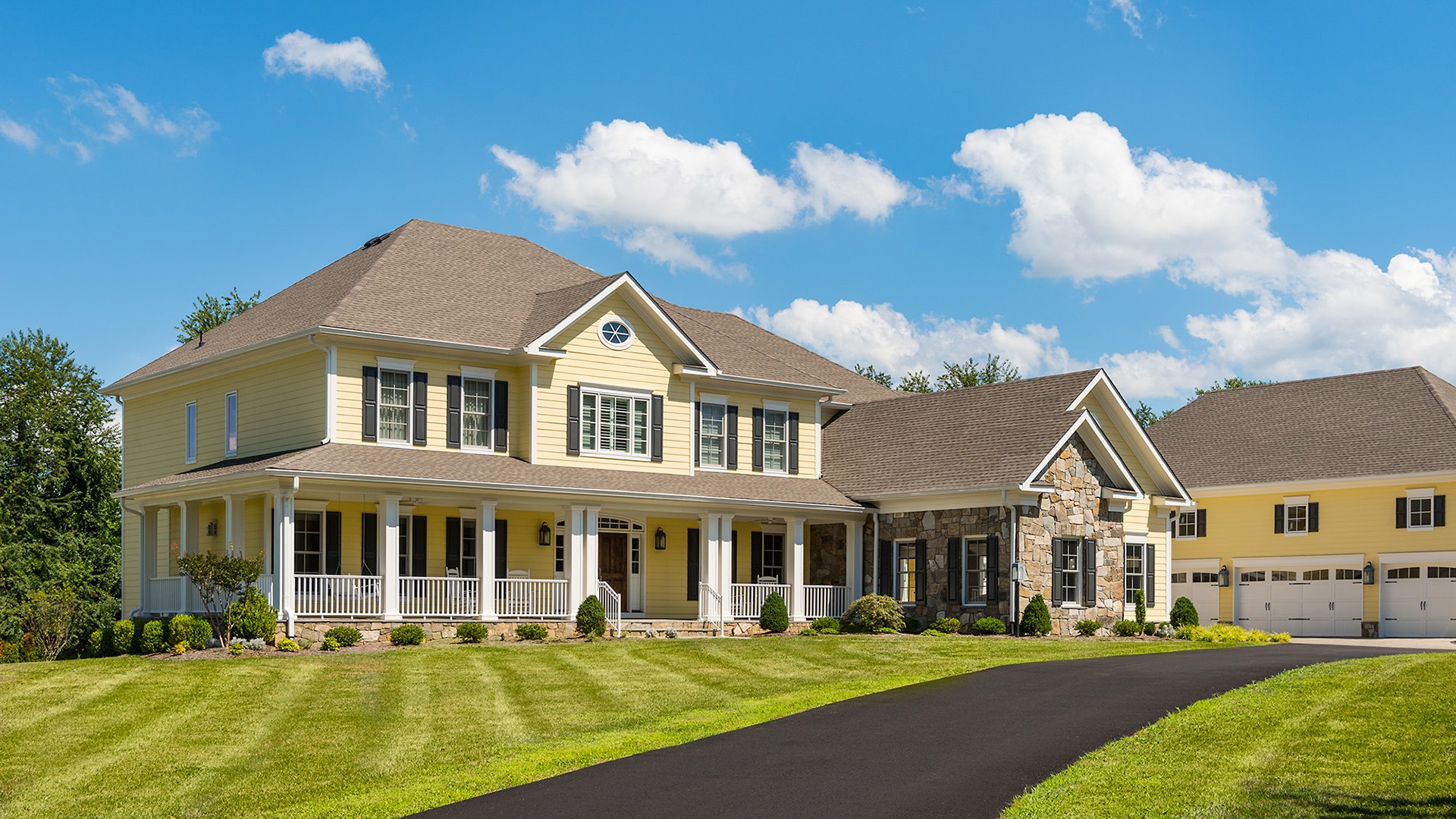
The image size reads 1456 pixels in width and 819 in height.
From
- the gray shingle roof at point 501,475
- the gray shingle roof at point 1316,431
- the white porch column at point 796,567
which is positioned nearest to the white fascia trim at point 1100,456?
the gray shingle roof at point 501,475

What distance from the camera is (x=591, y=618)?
2892 cm

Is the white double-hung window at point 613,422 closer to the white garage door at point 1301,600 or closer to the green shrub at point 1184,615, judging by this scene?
the green shrub at point 1184,615

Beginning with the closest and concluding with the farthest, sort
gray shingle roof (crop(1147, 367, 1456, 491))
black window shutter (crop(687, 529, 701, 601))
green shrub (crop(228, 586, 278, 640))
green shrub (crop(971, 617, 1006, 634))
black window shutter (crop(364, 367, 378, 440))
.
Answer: green shrub (crop(228, 586, 278, 640)), black window shutter (crop(364, 367, 378, 440)), green shrub (crop(971, 617, 1006, 634)), black window shutter (crop(687, 529, 701, 601)), gray shingle roof (crop(1147, 367, 1456, 491))

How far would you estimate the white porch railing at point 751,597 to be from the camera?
107 feet

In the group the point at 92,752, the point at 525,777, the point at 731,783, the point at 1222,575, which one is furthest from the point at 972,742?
the point at 1222,575

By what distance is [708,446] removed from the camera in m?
34.4

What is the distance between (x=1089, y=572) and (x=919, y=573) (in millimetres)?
4040

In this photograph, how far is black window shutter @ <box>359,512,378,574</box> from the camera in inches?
1152

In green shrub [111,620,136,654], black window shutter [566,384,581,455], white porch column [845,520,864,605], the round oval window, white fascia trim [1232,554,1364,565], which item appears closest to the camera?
green shrub [111,620,136,654]

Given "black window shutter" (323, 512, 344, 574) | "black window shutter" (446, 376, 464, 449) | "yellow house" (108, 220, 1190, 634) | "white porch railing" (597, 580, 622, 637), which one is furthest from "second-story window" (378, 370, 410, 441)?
"white porch railing" (597, 580, 622, 637)

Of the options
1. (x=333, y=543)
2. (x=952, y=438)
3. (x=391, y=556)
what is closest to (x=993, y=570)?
(x=952, y=438)

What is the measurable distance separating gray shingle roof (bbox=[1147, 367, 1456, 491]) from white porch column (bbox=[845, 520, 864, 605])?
14.6 metres

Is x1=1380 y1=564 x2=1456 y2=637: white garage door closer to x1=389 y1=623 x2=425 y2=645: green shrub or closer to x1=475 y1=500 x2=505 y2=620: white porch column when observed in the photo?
x1=475 y1=500 x2=505 y2=620: white porch column

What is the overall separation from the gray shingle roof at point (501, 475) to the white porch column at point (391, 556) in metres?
0.75
